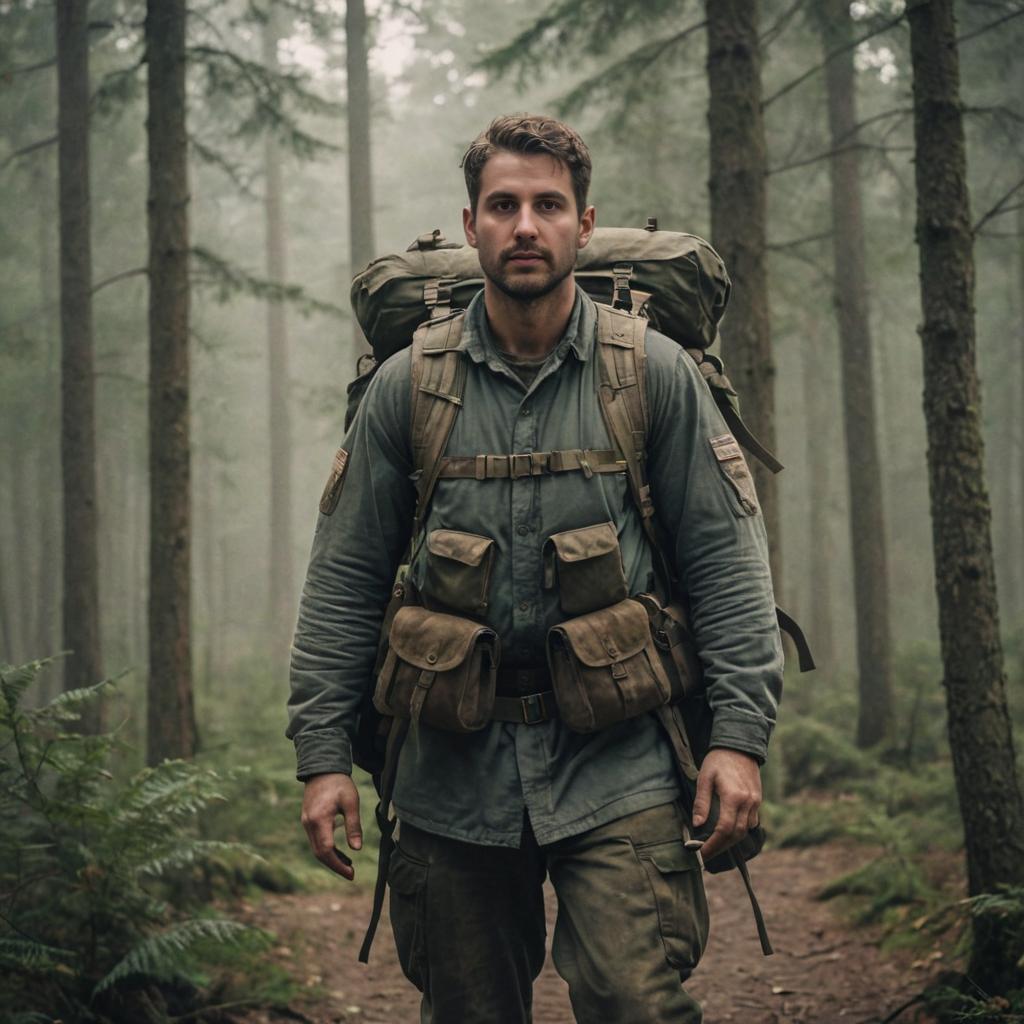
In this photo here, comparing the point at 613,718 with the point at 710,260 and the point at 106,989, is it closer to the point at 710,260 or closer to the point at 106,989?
the point at 710,260

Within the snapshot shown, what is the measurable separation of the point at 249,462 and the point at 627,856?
4071cm

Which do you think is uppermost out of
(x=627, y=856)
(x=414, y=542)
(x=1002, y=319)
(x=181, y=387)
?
(x=1002, y=319)

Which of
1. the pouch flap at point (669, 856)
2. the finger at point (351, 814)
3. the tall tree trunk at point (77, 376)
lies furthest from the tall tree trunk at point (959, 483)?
the tall tree trunk at point (77, 376)

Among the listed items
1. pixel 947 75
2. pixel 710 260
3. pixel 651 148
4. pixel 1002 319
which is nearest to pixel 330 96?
pixel 651 148

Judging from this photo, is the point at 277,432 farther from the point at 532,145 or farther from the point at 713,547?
the point at 713,547

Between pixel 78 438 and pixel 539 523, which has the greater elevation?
pixel 78 438

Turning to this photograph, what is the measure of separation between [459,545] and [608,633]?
20.5 inches

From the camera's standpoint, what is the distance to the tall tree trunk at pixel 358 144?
15.1 meters

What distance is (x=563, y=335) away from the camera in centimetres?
354

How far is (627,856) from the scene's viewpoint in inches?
125

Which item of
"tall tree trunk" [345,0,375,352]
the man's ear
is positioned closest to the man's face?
the man's ear

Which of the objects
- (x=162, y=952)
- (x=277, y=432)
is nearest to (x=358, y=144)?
(x=277, y=432)

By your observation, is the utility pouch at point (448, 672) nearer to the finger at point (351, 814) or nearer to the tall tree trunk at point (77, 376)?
the finger at point (351, 814)

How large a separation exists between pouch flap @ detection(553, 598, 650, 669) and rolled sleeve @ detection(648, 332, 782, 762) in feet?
0.70
